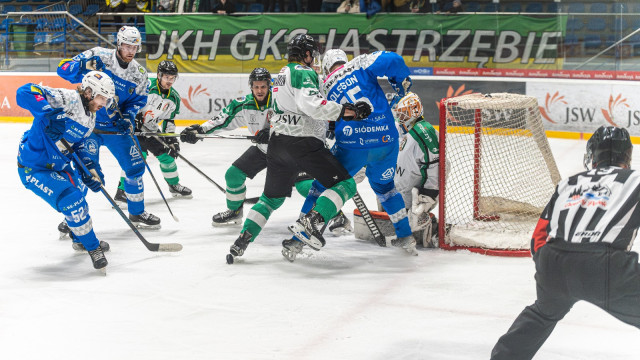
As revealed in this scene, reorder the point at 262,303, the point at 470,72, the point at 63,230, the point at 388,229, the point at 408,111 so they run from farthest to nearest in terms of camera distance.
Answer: the point at 470,72, the point at 63,230, the point at 388,229, the point at 408,111, the point at 262,303

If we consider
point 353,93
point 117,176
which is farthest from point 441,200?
point 117,176

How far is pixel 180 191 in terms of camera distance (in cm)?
626

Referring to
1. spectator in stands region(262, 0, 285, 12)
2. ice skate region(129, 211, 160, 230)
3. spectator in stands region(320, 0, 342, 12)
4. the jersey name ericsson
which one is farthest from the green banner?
the jersey name ericsson

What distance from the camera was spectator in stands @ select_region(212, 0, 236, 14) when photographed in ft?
34.2

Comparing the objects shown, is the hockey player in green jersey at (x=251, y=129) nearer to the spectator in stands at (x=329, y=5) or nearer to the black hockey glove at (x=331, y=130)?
the black hockey glove at (x=331, y=130)

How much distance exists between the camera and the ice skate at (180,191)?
624 centimetres

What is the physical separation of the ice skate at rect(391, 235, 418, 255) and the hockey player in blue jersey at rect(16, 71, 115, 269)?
5.36ft

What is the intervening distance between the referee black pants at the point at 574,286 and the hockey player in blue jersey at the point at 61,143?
2.47 meters

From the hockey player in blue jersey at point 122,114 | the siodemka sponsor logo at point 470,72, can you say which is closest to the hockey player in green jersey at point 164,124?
the hockey player in blue jersey at point 122,114

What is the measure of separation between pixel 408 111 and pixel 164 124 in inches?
107

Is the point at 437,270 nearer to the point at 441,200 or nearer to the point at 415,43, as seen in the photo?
the point at 441,200

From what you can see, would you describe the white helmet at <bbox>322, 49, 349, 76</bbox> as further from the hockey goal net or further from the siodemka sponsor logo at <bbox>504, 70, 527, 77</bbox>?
the siodemka sponsor logo at <bbox>504, 70, 527, 77</bbox>

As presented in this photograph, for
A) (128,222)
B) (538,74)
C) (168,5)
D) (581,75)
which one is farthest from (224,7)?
(128,222)

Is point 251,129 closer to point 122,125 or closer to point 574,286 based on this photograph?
point 122,125
